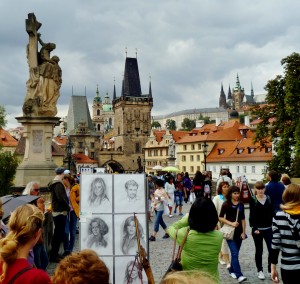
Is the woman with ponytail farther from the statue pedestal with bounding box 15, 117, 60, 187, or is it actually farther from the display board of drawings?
the statue pedestal with bounding box 15, 117, 60, 187

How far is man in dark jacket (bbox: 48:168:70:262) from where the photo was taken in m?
9.15

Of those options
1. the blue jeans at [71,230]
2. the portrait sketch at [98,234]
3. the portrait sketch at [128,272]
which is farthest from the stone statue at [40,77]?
the portrait sketch at [128,272]

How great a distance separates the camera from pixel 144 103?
401 feet

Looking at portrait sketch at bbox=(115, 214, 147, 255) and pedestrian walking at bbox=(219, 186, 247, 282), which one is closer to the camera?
portrait sketch at bbox=(115, 214, 147, 255)

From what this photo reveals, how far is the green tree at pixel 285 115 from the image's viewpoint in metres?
32.4

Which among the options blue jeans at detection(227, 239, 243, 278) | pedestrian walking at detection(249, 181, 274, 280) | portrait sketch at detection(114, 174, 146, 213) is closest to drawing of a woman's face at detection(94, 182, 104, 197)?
portrait sketch at detection(114, 174, 146, 213)

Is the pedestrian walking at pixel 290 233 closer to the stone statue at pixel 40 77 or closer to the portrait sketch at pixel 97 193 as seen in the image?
the portrait sketch at pixel 97 193

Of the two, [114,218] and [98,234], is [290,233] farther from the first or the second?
[98,234]

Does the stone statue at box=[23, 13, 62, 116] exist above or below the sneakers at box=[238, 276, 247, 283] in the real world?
above

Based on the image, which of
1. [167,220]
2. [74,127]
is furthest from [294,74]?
[74,127]

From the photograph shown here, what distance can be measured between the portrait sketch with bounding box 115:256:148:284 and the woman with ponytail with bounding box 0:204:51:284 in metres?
3.04

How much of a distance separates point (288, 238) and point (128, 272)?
2672mm

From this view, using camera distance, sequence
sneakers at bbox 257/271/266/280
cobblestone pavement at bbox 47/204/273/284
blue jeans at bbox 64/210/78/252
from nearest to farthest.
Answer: sneakers at bbox 257/271/266/280 → cobblestone pavement at bbox 47/204/273/284 → blue jeans at bbox 64/210/78/252

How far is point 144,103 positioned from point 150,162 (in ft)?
82.6
